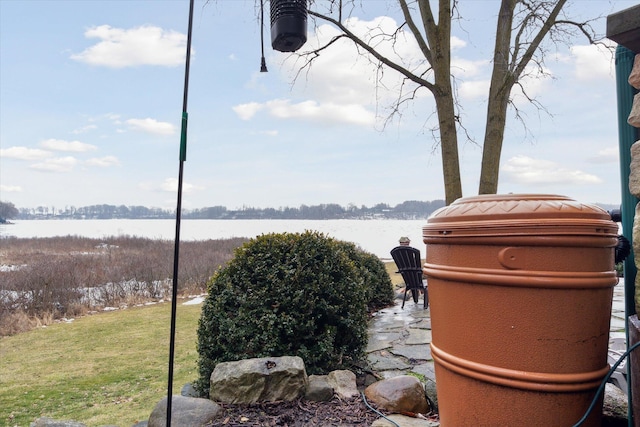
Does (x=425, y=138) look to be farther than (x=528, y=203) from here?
Yes

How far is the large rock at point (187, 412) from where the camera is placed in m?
2.16

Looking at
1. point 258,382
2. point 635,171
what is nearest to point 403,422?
point 258,382

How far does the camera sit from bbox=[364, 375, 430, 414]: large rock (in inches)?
89.7

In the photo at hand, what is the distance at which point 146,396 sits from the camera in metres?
3.82

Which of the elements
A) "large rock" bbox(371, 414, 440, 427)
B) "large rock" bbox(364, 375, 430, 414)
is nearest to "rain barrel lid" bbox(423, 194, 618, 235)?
"large rock" bbox(371, 414, 440, 427)

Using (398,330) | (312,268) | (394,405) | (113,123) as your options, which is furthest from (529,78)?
(113,123)

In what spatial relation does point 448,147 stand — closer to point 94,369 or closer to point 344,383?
point 344,383

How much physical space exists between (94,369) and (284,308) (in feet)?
10.8

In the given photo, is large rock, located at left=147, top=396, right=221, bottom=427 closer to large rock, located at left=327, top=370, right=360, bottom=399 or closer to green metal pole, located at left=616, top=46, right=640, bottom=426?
large rock, located at left=327, top=370, right=360, bottom=399

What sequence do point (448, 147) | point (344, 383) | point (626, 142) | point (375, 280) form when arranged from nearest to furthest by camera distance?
point (626, 142) → point (344, 383) → point (448, 147) → point (375, 280)

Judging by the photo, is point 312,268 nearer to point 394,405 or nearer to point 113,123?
point 394,405

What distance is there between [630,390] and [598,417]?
0.14 m

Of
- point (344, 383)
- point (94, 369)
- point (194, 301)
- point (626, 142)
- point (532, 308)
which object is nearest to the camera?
point (532, 308)

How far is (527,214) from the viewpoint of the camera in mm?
1282
